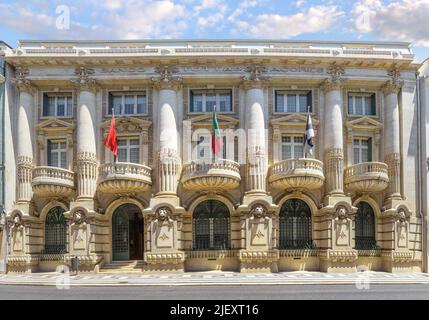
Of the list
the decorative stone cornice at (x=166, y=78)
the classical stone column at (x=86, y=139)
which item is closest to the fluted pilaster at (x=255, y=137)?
the decorative stone cornice at (x=166, y=78)

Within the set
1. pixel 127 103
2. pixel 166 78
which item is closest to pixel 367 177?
pixel 166 78

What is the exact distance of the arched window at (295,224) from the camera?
1314 inches

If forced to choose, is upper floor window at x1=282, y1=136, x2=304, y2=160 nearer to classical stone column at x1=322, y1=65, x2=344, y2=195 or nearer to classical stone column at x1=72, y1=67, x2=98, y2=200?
classical stone column at x1=322, y1=65, x2=344, y2=195

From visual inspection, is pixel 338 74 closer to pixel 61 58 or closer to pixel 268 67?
pixel 268 67

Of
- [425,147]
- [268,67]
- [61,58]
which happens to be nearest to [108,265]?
[61,58]

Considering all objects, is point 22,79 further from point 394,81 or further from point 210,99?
point 394,81

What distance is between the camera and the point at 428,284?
26.7 meters

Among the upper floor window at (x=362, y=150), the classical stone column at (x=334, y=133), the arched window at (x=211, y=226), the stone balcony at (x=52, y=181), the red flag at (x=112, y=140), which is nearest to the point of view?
the red flag at (x=112, y=140)

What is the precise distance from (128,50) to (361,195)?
1950 centimetres

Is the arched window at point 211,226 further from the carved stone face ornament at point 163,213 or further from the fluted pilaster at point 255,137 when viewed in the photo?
the fluted pilaster at point 255,137

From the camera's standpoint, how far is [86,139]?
1293 inches

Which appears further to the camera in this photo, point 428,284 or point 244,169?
point 244,169

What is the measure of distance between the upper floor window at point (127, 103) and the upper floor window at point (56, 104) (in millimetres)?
3099

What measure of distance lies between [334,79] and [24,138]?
2226 centimetres
